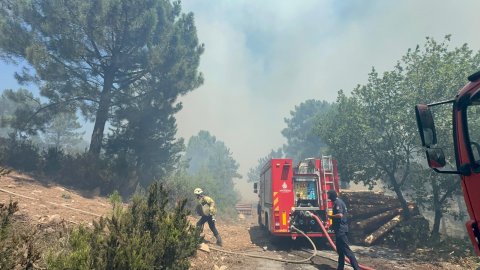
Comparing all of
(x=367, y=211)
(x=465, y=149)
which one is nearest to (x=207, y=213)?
(x=367, y=211)

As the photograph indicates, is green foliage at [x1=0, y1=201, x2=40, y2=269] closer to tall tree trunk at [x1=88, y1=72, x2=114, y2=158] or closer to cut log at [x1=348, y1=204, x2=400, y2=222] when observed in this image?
cut log at [x1=348, y1=204, x2=400, y2=222]

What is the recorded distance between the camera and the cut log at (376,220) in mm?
11680

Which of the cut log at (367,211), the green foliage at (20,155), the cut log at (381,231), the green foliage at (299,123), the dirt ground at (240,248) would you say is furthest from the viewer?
the green foliage at (299,123)

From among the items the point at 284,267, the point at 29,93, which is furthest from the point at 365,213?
the point at 29,93

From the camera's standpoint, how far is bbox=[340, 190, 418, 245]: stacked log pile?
37.3ft

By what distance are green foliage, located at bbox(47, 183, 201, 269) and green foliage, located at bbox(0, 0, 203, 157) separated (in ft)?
44.8

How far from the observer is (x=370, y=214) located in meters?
12.4

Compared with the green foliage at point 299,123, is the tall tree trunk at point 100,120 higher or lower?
lower

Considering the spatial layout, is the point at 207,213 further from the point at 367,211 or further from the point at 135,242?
the point at 367,211

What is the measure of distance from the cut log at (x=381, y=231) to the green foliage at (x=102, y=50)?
48.4 ft

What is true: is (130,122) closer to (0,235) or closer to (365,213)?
(365,213)

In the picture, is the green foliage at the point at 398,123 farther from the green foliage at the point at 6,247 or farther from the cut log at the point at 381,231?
the green foliage at the point at 6,247

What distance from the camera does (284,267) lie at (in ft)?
25.3

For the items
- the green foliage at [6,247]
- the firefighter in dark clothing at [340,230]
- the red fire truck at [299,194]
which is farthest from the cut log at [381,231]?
the green foliage at [6,247]
